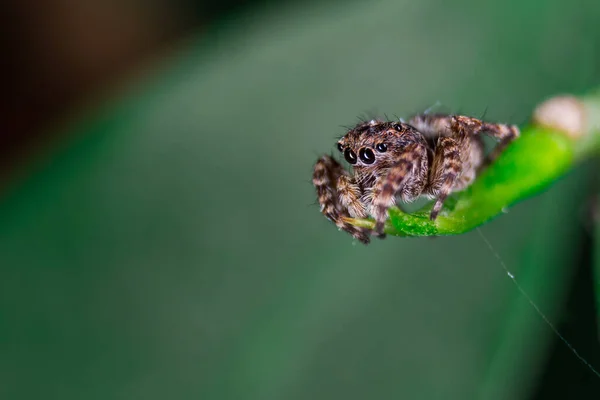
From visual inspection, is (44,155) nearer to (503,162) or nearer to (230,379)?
(230,379)

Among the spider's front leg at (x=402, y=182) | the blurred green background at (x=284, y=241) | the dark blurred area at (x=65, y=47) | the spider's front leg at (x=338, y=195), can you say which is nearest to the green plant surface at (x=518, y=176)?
the spider's front leg at (x=402, y=182)

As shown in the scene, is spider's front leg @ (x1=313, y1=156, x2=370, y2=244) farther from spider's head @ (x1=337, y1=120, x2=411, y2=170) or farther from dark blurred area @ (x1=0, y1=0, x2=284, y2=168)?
dark blurred area @ (x1=0, y1=0, x2=284, y2=168)

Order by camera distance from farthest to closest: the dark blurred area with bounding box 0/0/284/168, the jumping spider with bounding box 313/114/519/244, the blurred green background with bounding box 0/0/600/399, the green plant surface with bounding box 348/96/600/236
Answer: the dark blurred area with bounding box 0/0/284/168 → the blurred green background with bounding box 0/0/600/399 → the jumping spider with bounding box 313/114/519/244 → the green plant surface with bounding box 348/96/600/236

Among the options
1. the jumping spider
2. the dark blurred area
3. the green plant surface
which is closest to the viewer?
the green plant surface

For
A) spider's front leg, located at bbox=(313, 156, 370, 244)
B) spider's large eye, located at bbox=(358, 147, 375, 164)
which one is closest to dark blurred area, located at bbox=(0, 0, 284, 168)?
spider's front leg, located at bbox=(313, 156, 370, 244)

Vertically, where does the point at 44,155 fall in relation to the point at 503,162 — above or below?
above

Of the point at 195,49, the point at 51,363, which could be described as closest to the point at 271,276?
the point at 51,363

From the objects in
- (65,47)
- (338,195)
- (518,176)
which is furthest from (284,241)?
(65,47)

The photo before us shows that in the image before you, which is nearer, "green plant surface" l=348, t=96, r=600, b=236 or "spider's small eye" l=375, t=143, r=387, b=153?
"green plant surface" l=348, t=96, r=600, b=236

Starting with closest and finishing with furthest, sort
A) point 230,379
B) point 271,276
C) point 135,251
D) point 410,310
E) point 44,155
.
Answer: point 410,310 → point 230,379 → point 271,276 → point 135,251 → point 44,155
